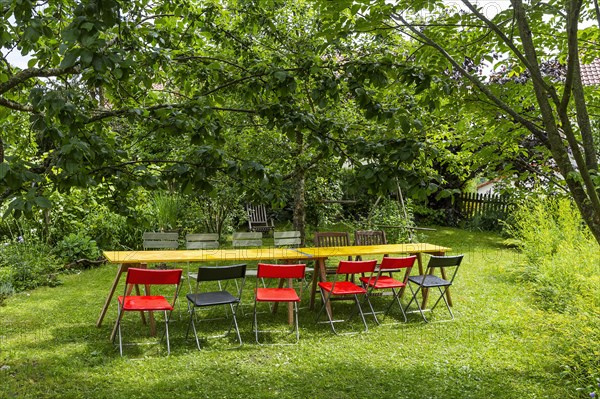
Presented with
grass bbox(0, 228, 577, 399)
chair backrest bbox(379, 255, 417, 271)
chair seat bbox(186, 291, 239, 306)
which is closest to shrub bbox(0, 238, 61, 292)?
grass bbox(0, 228, 577, 399)

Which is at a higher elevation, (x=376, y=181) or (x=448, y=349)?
(x=376, y=181)

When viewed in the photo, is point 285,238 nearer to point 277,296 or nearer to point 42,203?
point 277,296

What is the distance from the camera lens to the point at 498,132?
4.59 meters

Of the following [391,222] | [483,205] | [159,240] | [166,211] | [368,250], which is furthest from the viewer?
[483,205]

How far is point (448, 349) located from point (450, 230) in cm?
1056

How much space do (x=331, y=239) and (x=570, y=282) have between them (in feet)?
12.0

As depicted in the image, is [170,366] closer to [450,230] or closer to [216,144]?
[216,144]

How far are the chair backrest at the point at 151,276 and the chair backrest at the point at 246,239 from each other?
261 cm

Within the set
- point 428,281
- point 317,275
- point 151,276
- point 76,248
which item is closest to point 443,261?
point 428,281

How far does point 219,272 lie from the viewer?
544 centimetres

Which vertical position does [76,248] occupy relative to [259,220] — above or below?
below

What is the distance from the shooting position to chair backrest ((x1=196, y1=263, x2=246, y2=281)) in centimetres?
533

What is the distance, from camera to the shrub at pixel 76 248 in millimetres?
9297

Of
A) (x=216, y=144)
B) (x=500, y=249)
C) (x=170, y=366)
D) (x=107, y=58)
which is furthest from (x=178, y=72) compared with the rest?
(x=500, y=249)
